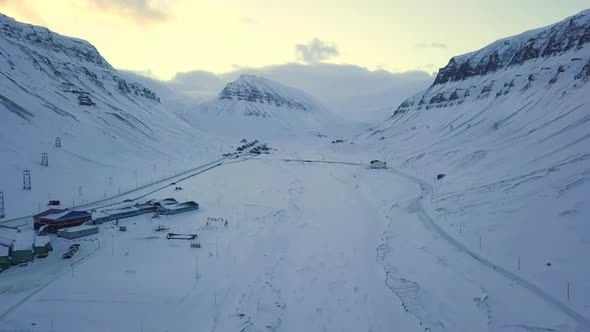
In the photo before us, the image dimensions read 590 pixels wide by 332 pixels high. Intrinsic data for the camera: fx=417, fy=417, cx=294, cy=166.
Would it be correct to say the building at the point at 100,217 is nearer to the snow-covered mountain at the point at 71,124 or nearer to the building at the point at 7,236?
the building at the point at 7,236

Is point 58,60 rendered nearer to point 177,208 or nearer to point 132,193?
point 132,193

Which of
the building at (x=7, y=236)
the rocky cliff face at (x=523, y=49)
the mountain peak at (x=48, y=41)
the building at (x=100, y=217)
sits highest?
the mountain peak at (x=48, y=41)

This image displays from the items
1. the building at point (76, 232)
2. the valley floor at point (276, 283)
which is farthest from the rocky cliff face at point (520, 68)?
the building at point (76, 232)

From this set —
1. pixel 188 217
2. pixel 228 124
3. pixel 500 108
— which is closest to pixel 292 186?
pixel 188 217

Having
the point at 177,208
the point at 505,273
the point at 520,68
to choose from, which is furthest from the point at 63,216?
the point at 520,68

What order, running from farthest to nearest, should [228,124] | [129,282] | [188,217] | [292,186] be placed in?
[228,124]
[292,186]
[188,217]
[129,282]

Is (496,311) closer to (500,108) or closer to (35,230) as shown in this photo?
(35,230)
